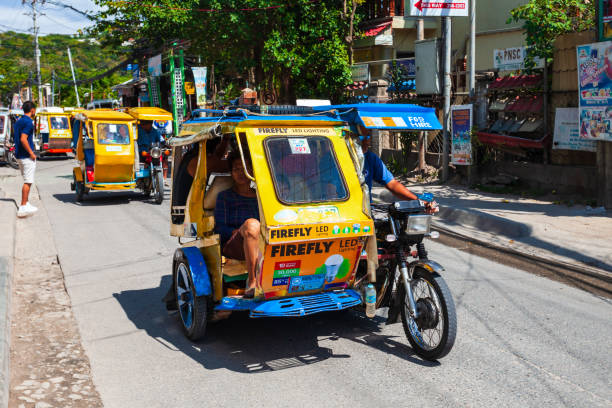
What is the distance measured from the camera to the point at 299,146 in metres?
5.34

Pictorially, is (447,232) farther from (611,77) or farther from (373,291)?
(373,291)

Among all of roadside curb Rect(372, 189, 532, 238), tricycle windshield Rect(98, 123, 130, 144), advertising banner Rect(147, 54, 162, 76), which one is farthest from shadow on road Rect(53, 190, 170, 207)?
advertising banner Rect(147, 54, 162, 76)

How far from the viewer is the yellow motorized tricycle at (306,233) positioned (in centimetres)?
504

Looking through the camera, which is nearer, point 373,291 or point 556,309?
point 373,291

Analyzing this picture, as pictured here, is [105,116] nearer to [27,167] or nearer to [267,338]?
[27,167]

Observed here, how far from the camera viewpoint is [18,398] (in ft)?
15.5

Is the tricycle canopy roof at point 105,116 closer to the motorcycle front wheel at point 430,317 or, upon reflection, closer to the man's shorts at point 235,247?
the man's shorts at point 235,247

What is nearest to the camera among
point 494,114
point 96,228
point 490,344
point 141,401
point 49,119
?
point 141,401

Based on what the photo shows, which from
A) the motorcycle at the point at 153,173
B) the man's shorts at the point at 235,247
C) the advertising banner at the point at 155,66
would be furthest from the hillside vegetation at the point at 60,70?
the man's shorts at the point at 235,247

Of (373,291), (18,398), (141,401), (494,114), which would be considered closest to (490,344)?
(373,291)

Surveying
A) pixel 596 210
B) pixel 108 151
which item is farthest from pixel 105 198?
pixel 596 210

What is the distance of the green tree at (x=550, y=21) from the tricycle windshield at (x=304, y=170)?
9.27 metres

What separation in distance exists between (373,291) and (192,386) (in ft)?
5.19

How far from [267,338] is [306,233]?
1317 millimetres
